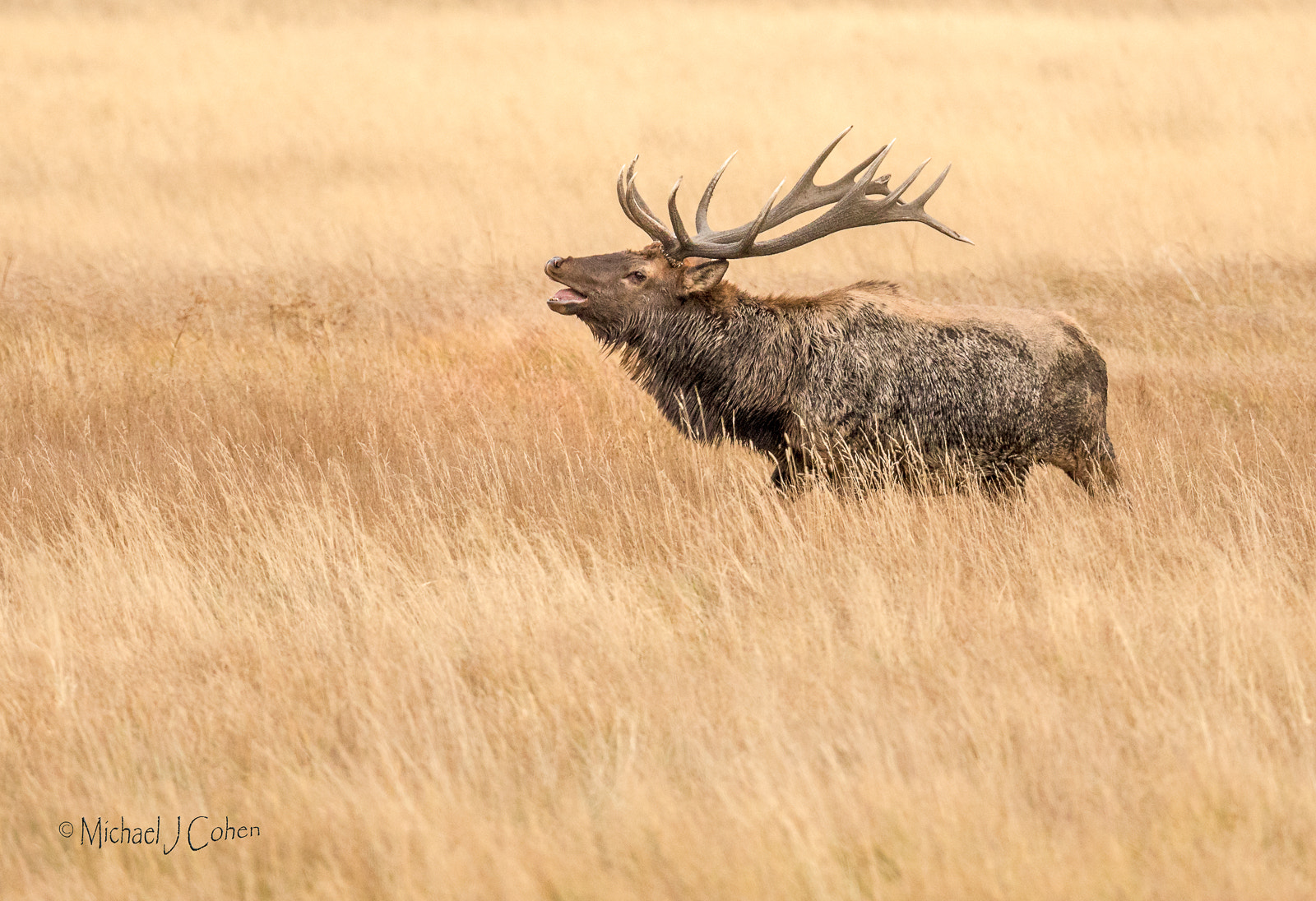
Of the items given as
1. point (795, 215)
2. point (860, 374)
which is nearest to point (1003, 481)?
point (860, 374)

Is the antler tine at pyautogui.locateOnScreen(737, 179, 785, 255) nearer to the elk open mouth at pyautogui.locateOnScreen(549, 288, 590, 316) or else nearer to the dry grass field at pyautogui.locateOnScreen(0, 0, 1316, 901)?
the elk open mouth at pyautogui.locateOnScreen(549, 288, 590, 316)

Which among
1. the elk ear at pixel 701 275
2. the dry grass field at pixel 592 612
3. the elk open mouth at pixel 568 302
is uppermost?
the elk ear at pixel 701 275

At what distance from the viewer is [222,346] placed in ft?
30.0

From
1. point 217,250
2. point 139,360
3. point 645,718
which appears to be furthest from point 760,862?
point 217,250

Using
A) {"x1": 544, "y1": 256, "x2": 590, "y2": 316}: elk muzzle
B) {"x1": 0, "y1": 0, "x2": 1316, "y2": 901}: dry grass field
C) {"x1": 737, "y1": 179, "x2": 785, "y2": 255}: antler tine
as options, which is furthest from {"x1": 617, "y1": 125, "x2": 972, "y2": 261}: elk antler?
{"x1": 0, "y1": 0, "x2": 1316, "y2": 901}: dry grass field

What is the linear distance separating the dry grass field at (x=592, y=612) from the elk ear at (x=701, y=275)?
856mm

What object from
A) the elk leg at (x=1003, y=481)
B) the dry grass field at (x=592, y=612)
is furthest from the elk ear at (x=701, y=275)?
the elk leg at (x=1003, y=481)

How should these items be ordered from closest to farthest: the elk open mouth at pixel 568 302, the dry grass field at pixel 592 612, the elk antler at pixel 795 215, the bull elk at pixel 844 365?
the dry grass field at pixel 592 612 → the bull elk at pixel 844 365 → the elk open mouth at pixel 568 302 → the elk antler at pixel 795 215

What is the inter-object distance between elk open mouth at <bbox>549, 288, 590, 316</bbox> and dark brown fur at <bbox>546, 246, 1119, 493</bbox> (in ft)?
0.03

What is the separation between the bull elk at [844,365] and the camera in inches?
227

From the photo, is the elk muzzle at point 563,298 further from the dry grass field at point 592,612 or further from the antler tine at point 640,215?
the dry grass field at point 592,612

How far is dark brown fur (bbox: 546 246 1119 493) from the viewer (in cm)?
576

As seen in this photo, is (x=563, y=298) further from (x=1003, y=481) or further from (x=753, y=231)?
(x=1003, y=481)

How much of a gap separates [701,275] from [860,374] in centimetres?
83
